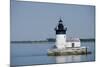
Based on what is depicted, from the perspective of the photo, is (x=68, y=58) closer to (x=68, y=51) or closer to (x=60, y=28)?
(x=68, y=51)

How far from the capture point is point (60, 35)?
184 centimetres

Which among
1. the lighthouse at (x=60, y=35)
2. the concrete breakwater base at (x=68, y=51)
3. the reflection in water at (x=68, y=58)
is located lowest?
the reflection in water at (x=68, y=58)

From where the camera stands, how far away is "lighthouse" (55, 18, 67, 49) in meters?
1.83

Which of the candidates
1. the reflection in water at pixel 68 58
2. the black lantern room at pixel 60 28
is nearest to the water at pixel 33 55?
the reflection in water at pixel 68 58

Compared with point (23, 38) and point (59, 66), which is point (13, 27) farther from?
point (59, 66)

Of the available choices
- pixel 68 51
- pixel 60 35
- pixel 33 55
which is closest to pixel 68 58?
pixel 68 51

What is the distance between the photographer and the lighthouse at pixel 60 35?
6.00 ft

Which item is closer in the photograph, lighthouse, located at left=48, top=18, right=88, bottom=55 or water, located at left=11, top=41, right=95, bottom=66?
water, located at left=11, top=41, right=95, bottom=66

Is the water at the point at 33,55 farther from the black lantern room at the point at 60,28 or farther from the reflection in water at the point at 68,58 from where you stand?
the black lantern room at the point at 60,28

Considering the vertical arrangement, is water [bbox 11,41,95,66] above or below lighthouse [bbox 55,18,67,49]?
below

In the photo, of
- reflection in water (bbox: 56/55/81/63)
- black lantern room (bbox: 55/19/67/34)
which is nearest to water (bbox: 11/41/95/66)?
reflection in water (bbox: 56/55/81/63)

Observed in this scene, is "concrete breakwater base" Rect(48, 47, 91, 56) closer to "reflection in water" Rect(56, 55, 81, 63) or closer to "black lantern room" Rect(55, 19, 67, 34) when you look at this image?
"reflection in water" Rect(56, 55, 81, 63)

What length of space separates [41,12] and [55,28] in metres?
0.20

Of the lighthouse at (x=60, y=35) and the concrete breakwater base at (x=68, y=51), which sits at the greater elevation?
the lighthouse at (x=60, y=35)
